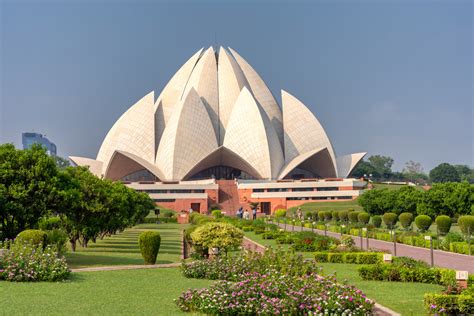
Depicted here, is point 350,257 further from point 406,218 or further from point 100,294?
point 406,218

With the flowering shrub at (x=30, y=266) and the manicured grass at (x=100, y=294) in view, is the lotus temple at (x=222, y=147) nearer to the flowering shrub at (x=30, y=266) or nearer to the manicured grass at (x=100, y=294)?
the manicured grass at (x=100, y=294)

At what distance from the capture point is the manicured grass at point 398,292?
8.41 meters

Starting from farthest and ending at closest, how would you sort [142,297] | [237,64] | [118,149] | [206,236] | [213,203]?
[237,64] < [118,149] < [213,203] < [206,236] < [142,297]

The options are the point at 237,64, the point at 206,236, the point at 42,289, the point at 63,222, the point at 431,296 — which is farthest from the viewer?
the point at 237,64

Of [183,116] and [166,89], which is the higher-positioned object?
[166,89]

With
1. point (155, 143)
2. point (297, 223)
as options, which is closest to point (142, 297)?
point (297, 223)

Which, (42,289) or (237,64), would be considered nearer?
(42,289)

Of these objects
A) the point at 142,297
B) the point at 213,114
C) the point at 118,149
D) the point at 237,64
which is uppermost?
the point at 237,64

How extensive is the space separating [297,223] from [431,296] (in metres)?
28.0

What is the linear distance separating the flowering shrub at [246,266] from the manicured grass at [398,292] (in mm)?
950

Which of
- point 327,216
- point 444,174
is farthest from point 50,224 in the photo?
point 444,174

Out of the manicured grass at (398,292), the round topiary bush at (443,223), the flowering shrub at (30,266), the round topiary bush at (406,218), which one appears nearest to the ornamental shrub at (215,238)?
the manicured grass at (398,292)

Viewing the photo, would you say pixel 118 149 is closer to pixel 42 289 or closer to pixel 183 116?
pixel 183 116

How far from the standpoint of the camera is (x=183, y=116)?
202 feet
